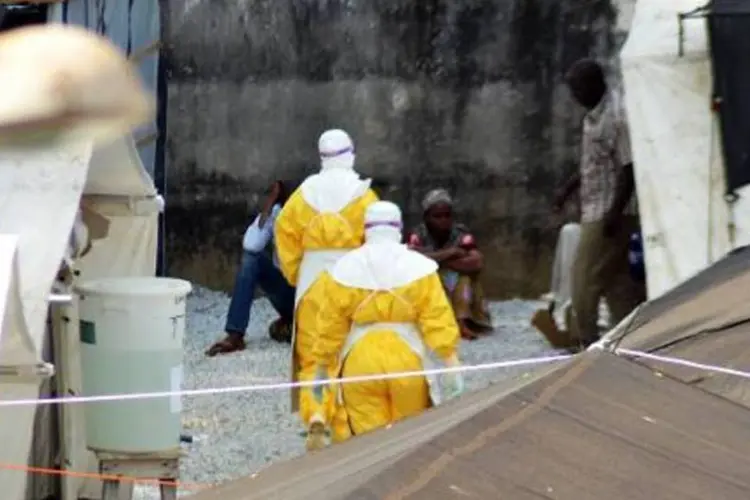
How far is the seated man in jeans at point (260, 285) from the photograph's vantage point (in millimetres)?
10750

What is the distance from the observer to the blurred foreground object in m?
2.79

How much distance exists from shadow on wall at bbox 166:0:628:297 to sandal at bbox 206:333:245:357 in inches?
73.5

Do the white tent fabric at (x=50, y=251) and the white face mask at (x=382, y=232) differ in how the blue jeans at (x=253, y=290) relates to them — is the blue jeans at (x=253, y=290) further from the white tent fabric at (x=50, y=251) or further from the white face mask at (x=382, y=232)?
the white face mask at (x=382, y=232)

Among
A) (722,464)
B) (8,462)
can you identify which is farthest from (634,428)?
(8,462)

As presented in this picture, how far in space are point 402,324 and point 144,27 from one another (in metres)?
3.81

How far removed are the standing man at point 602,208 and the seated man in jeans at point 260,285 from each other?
2.08m

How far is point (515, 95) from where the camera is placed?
12281mm

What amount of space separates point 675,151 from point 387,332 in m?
1.48

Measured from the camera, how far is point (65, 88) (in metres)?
2.77

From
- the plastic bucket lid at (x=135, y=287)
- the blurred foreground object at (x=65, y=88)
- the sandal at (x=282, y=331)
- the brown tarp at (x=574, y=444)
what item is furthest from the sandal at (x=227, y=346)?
the blurred foreground object at (x=65, y=88)

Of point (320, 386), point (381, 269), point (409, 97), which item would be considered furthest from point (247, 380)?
point (409, 97)

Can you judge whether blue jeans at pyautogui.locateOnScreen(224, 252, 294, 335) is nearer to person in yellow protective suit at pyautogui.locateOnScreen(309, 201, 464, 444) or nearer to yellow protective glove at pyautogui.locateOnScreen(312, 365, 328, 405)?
yellow protective glove at pyautogui.locateOnScreen(312, 365, 328, 405)

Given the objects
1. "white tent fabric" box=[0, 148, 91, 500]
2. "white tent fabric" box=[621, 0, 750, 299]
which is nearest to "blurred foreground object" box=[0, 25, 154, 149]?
"white tent fabric" box=[0, 148, 91, 500]

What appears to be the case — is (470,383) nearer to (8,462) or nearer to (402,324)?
(402,324)
